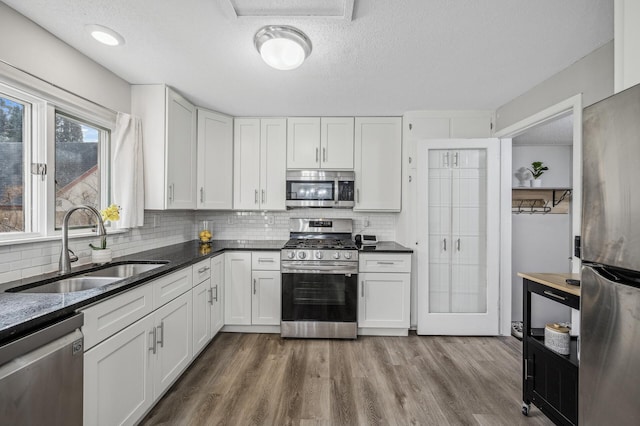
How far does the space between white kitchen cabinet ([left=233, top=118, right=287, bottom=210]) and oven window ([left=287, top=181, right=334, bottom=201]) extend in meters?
0.15

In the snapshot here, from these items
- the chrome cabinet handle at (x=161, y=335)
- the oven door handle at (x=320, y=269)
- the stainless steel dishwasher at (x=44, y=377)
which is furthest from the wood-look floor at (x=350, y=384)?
the stainless steel dishwasher at (x=44, y=377)

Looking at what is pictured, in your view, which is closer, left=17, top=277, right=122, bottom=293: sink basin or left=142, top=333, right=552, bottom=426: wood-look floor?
left=17, top=277, right=122, bottom=293: sink basin

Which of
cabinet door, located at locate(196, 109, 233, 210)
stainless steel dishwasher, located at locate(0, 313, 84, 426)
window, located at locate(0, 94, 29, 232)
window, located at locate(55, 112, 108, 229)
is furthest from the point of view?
cabinet door, located at locate(196, 109, 233, 210)

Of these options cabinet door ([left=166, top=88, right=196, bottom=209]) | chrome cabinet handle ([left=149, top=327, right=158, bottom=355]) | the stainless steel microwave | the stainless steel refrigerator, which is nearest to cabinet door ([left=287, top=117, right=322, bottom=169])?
the stainless steel microwave

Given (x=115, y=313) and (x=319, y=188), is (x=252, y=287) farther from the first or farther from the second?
(x=115, y=313)

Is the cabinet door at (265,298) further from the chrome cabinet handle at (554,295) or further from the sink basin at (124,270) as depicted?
the chrome cabinet handle at (554,295)

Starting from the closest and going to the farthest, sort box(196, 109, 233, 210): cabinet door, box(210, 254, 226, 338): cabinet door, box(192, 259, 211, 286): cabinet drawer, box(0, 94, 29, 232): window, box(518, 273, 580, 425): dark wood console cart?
box(518, 273, 580, 425): dark wood console cart < box(0, 94, 29, 232): window < box(192, 259, 211, 286): cabinet drawer < box(210, 254, 226, 338): cabinet door < box(196, 109, 233, 210): cabinet door

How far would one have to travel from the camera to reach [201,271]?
8.07 ft

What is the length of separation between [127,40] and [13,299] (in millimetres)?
1648

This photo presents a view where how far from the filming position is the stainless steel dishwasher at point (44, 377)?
0.91m

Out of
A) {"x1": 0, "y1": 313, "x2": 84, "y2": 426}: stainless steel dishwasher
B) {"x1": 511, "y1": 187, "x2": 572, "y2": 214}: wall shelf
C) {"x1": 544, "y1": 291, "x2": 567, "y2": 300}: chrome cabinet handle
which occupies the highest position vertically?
{"x1": 511, "y1": 187, "x2": 572, "y2": 214}: wall shelf

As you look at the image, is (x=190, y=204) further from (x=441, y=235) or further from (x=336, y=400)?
(x=441, y=235)

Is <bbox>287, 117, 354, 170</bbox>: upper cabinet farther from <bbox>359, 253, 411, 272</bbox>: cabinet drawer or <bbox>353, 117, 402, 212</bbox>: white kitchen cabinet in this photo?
<bbox>359, 253, 411, 272</bbox>: cabinet drawer

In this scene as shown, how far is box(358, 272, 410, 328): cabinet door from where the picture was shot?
9.73ft
